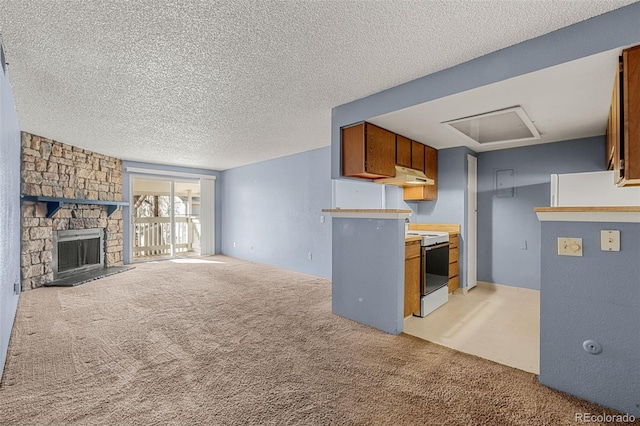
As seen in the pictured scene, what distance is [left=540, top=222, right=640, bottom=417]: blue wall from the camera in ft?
A: 5.39

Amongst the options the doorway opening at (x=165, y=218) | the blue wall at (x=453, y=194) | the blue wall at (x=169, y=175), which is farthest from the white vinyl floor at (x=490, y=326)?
the doorway opening at (x=165, y=218)

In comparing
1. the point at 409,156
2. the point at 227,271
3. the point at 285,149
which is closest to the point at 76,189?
the point at 227,271

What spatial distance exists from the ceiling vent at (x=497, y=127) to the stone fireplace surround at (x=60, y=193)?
577cm

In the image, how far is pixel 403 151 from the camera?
3.68 metres

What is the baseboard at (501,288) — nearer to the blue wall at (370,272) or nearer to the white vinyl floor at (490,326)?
the white vinyl floor at (490,326)

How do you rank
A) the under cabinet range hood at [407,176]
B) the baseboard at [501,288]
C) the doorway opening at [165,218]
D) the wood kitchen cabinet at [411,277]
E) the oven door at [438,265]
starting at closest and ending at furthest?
the wood kitchen cabinet at [411,277] < the under cabinet range hood at [407,176] < the oven door at [438,265] < the baseboard at [501,288] < the doorway opening at [165,218]

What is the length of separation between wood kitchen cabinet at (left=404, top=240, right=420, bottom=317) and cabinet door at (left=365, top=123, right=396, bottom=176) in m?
0.88

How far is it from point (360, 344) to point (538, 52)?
2.52m

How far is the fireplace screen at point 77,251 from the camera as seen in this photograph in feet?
15.7

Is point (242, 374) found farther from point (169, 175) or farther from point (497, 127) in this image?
point (169, 175)

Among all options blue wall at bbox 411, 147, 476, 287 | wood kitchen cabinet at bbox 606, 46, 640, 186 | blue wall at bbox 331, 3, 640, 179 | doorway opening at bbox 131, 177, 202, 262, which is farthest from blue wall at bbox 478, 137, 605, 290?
doorway opening at bbox 131, 177, 202, 262

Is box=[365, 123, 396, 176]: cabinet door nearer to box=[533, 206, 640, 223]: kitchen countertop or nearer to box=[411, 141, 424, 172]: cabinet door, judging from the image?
box=[411, 141, 424, 172]: cabinet door

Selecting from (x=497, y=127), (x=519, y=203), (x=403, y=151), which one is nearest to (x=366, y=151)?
(x=403, y=151)

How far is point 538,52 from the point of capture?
195cm
